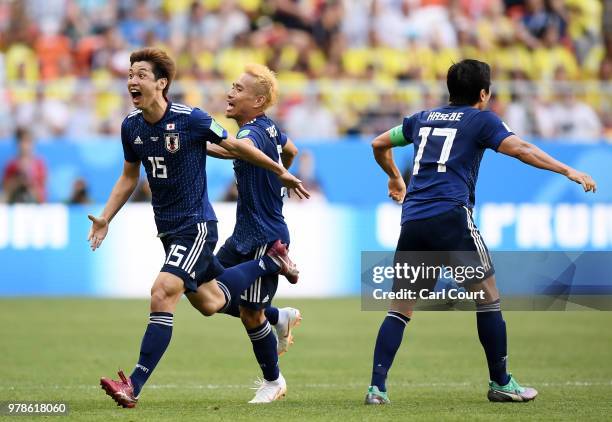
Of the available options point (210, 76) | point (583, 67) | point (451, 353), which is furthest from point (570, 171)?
point (583, 67)

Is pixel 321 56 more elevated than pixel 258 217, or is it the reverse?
pixel 321 56

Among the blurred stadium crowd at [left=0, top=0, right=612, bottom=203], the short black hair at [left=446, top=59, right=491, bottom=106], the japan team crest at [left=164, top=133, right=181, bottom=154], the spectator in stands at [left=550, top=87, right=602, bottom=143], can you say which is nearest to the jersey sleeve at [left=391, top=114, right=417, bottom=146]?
the short black hair at [left=446, top=59, right=491, bottom=106]

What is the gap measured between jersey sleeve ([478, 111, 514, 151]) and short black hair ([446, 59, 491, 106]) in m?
0.19

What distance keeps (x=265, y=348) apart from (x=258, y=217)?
942mm

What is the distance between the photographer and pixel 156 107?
772cm

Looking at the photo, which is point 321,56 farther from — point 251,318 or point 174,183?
point 174,183

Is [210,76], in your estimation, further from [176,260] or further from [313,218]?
[176,260]

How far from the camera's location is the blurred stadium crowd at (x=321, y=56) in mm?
19266

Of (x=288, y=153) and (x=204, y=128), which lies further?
(x=288, y=153)

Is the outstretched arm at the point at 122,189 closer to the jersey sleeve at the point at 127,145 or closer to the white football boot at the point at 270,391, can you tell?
the jersey sleeve at the point at 127,145

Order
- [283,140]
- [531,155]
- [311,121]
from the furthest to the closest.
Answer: [311,121] → [283,140] → [531,155]

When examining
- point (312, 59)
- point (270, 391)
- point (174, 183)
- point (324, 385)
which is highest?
point (312, 59)

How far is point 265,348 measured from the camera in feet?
27.4

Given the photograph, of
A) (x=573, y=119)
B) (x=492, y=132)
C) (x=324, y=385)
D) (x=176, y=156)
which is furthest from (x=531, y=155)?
(x=573, y=119)
